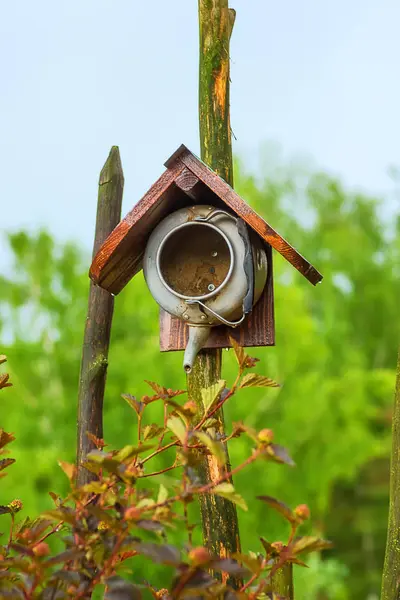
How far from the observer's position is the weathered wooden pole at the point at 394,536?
2014 millimetres

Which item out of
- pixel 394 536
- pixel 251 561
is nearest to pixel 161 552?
pixel 251 561

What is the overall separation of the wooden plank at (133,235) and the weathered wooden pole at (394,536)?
858 millimetres

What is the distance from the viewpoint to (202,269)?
2322mm

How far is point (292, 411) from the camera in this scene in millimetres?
11117

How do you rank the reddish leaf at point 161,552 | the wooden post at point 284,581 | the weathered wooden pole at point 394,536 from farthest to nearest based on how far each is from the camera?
the wooden post at point 284,581, the weathered wooden pole at point 394,536, the reddish leaf at point 161,552

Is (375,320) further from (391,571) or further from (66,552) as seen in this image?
(66,552)

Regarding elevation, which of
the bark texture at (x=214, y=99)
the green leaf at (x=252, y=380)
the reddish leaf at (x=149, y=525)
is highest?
the bark texture at (x=214, y=99)

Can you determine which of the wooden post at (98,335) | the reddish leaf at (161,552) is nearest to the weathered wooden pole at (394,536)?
the wooden post at (98,335)

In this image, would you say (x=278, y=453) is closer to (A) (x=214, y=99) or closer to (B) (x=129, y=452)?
(B) (x=129, y=452)

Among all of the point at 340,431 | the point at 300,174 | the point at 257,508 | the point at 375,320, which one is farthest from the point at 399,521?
the point at 300,174

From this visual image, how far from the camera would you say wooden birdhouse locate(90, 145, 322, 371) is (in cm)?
221

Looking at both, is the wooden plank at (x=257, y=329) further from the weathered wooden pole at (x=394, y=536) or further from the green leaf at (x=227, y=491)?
the green leaf at (x=227, y=491)

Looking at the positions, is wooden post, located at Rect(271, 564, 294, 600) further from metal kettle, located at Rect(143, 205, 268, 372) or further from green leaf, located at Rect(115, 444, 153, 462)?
green leaf, located at Rect(115, 444, 153, 462)

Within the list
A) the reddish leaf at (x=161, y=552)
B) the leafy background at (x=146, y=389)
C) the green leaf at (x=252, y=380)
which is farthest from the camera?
the leafy background at (x=146, y=389)
